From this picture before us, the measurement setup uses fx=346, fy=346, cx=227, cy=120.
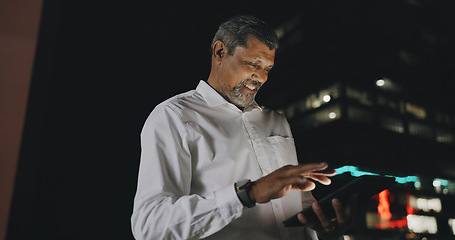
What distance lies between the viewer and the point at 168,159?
1.40 m

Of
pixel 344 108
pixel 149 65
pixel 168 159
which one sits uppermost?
pixel 344 108

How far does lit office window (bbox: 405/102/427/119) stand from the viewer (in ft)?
127

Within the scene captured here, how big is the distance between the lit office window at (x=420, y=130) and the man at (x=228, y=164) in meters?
40.5

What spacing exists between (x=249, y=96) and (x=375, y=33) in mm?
39452

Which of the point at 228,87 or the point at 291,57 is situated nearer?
the point at 228,87

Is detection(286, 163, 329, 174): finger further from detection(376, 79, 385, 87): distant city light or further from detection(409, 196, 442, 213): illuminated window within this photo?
detection(409, 196, 442, 213): illuminated window

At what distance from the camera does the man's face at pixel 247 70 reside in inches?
69.2

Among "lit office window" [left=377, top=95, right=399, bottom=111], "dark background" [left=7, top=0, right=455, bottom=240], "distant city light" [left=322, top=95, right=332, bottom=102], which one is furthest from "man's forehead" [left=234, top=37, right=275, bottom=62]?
"lit office window" [left=377, top=95, right=399, bottom=111]

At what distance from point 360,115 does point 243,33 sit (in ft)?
118

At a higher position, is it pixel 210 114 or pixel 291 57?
pixel 291 57

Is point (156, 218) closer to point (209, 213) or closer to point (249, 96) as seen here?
point (209, 213)

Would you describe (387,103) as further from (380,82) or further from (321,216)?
(321,216)

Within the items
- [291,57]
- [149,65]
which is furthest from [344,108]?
[149,65]

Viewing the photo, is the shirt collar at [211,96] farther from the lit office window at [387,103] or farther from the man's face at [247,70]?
the lit office window at [387,103]
